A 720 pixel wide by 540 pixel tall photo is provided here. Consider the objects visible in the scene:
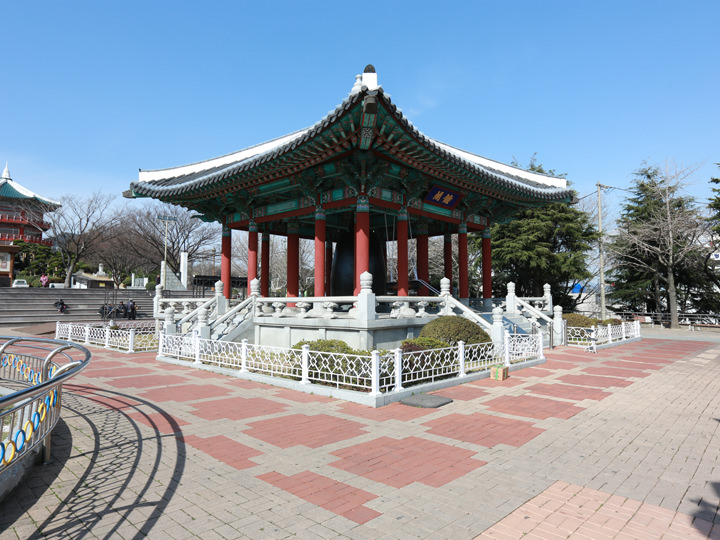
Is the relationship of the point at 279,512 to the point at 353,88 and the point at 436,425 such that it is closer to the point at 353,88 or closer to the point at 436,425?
the point at 436,425

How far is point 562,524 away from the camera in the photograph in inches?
137

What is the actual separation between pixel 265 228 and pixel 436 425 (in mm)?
13608

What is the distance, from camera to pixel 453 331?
431 inches

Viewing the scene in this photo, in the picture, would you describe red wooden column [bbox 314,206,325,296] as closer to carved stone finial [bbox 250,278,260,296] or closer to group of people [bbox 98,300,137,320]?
carved stone finial [bbox 250,278,260,296]

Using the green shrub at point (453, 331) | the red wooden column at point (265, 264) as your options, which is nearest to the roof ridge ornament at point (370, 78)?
the green shrub at point (453, 331)

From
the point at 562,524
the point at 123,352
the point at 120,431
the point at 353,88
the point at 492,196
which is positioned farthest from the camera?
the point at 492,196

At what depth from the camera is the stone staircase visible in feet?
88.9

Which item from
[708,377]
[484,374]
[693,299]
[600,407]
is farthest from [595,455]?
[693,299]

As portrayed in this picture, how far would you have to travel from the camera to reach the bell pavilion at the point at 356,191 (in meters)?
11.0

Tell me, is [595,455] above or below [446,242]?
below

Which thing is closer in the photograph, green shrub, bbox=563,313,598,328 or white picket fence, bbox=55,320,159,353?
white picket fence, bbox=55,320,159,353

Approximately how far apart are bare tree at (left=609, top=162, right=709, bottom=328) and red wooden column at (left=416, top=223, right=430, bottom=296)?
19.4 meters

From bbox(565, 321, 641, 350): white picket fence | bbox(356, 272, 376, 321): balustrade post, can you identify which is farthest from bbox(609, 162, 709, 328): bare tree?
bbox(356, 272, 376, 321): balustrade post

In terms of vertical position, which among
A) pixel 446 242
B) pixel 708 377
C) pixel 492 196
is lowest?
pixel 708 377
